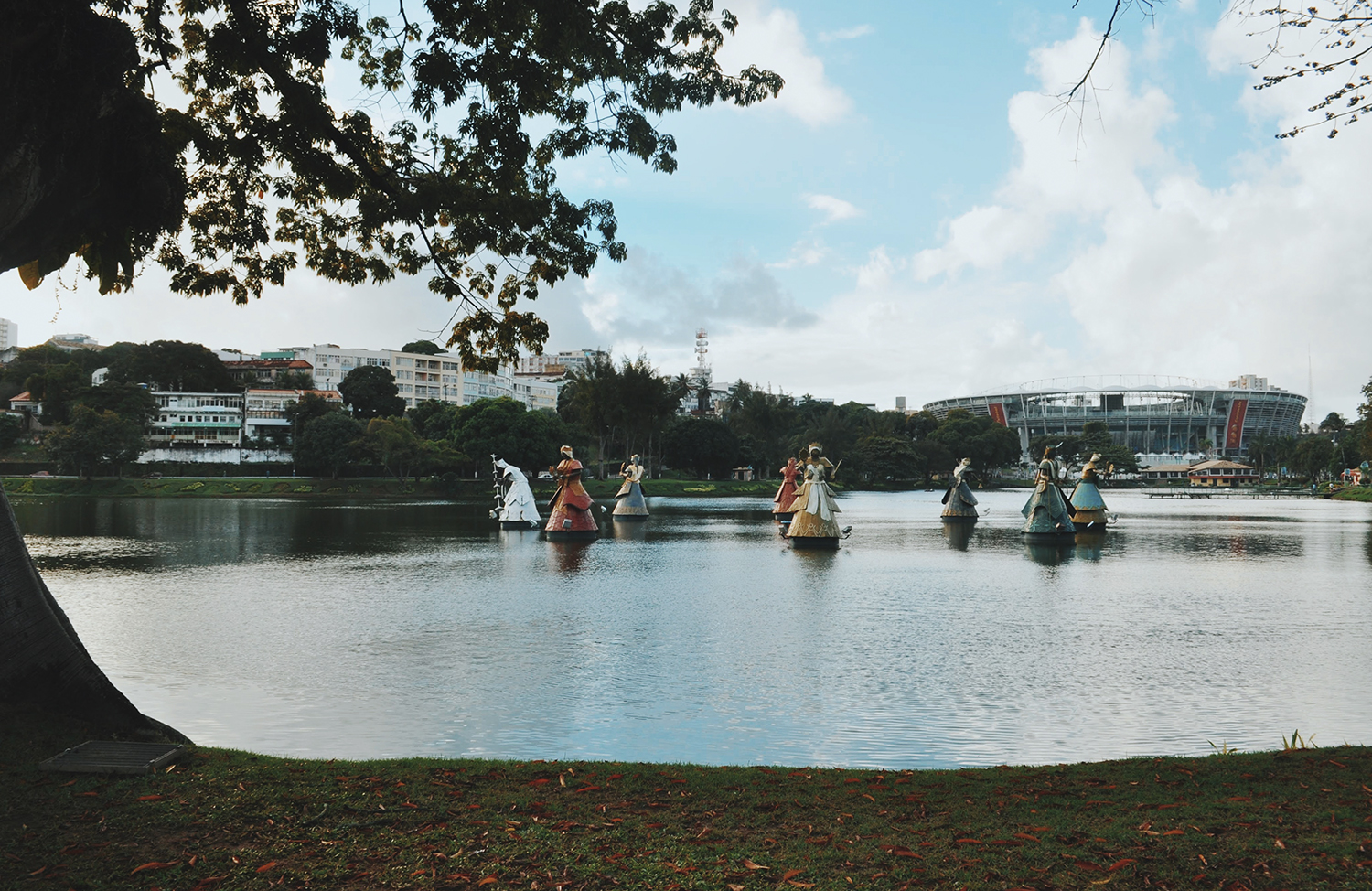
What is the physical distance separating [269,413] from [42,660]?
316 feet

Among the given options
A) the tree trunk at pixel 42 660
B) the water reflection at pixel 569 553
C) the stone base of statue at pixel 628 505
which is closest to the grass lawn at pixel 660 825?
the tree trunk at pixel 42 660

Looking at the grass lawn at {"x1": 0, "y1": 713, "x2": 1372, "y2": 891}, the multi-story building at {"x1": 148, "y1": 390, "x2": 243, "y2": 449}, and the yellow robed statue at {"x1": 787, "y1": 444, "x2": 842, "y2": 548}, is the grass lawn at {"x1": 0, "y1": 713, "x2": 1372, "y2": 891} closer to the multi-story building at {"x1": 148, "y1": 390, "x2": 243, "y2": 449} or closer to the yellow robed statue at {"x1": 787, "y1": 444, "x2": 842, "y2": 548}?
the yellow robed statue at {"x1": 787, "y1": 444, "x2": 842, "y2": 548}

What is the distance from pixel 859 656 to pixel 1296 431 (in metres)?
182

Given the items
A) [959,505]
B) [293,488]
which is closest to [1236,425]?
[959,505]

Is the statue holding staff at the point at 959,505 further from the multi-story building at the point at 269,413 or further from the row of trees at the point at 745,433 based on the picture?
the multi-story building at the point at 269,413

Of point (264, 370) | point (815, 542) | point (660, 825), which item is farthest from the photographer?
point (264, 370)

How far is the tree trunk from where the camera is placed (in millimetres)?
5961

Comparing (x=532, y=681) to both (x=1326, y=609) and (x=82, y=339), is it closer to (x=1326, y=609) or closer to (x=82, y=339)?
(x=1326, y=609)

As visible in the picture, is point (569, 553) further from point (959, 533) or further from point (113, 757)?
point (113, 757)

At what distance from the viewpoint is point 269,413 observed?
94.4m

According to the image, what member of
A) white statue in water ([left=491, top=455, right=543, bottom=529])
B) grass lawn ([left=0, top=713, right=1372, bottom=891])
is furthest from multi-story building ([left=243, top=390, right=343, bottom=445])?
grass lawn ([left=0, top=713, right=1372, bottom=891])

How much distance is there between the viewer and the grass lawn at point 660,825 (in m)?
4.16

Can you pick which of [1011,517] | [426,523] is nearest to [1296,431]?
[1011,517]

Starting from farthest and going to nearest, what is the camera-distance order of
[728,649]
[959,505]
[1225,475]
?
[1225,475], [959,505], [728,649]
